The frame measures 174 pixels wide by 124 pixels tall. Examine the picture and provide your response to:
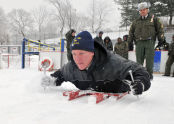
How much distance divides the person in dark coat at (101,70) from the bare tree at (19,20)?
42615mm

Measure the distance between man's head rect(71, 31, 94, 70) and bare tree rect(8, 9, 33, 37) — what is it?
4272 centimetres

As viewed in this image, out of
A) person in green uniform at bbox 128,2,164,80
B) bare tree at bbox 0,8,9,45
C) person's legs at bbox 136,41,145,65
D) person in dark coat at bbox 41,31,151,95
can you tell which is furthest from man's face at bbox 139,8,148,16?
bare tree at bbox 0,8,9,45

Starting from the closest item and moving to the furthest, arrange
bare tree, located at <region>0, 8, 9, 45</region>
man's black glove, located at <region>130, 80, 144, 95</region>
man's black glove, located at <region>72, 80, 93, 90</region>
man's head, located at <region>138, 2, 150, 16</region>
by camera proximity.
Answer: man's black glove, located at <region>130, 80, 144, 95</region> < man's black glove, located at <region>72, 80, 93, 90</region> < man's head, located at <region>138, 2, 150, 16</region> < bare tree, located at <region>0, 8, 9, 45</region>

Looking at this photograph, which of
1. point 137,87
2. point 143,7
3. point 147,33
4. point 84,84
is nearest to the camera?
point 137,87

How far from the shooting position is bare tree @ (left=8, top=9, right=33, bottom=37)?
137ft

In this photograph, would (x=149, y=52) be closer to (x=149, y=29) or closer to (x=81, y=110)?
(x=149, y=29)

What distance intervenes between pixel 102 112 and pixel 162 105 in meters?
0.71

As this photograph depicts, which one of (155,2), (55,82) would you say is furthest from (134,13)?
(55,82)

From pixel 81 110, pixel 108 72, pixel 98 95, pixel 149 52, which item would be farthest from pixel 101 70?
pixel 149 52

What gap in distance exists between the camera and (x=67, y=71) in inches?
89.1

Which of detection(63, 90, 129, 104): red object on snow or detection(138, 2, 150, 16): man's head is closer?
detection(63, 90, 129, 104): red object on snow

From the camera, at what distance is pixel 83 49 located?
5.89ft

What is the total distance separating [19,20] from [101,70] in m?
44.3

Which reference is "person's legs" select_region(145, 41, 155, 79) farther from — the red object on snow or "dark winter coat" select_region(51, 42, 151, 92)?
"dark winter coat" select_region(51, 42, 151, 92)
